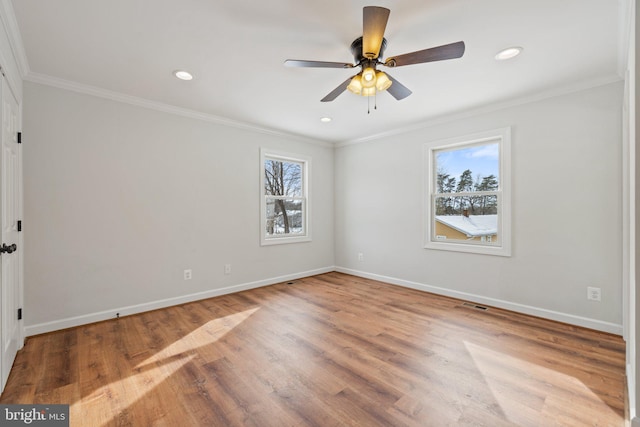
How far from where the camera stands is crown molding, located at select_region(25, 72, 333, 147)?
2850 mm

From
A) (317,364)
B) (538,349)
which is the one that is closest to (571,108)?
(538,349)

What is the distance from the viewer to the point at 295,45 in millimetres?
2301

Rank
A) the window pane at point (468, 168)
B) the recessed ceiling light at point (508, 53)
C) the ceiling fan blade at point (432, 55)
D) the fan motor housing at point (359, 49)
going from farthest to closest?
the window pane at point (468, 168)
the recessed ceiling light at point (508, 53)
the fan motor housing at point (359, 49)
the ceiling fan blade at point (432, 55)

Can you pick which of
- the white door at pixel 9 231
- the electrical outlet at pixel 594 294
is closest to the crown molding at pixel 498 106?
the electrical outlet at pixel 594 294

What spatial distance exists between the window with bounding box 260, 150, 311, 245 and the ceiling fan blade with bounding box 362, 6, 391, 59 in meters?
2.88

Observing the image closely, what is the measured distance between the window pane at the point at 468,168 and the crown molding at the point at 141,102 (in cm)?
244

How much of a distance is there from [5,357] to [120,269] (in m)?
1.33

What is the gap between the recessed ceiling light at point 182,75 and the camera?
2738 mm

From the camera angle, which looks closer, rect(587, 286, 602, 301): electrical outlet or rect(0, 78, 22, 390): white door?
rect(0, 78, 22, 390): white door

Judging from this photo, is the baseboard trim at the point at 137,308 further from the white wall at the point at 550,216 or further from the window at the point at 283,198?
the white wall at the point at 550,216

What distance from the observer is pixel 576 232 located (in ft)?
10.0

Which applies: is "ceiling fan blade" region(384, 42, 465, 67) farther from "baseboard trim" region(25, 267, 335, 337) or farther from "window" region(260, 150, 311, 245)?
"baseboard trim" region(25, 267, 335, 337)

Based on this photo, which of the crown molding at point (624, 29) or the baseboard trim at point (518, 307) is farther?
the baseboard trim at point (518, 307)

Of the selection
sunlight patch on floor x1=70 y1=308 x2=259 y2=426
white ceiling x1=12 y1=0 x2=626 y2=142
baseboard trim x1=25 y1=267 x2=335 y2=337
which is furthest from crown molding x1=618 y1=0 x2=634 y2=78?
baseboard trim x1=25 y1=267 x2=335 y2=337
